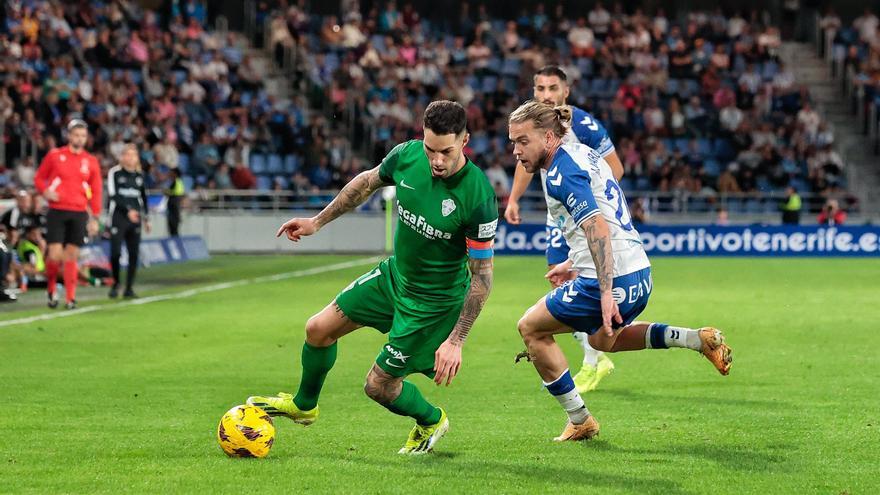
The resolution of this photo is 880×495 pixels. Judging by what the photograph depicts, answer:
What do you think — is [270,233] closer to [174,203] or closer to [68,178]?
[174,203]

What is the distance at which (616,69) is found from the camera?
3928 cm

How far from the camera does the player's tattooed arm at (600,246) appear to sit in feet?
24.8

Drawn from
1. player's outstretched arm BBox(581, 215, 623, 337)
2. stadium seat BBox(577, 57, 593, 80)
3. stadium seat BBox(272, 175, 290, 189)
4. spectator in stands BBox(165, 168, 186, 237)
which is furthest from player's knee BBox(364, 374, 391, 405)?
stadium seat BBox(577, 57, 593, 80)

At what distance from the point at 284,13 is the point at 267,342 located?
2677cm

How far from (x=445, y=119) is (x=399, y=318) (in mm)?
1286

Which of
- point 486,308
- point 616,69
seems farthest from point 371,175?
point 616,69

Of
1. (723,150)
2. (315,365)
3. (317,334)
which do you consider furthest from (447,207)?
(723,150)

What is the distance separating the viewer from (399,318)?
25.2 feet

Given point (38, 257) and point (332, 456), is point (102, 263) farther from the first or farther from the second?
point (332, 456)

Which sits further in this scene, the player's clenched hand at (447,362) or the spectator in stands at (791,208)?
the spectator in stands at (791,208)

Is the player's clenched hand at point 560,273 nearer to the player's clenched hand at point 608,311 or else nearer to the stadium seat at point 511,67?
the player's clenched hand at point 608,311

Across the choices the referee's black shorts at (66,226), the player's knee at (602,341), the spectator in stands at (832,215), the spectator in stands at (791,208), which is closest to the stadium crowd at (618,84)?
the spectator in stands at (832,215)

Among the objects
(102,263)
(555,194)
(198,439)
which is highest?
(555,194)

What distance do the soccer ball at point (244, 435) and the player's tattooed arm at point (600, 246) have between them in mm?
2050
